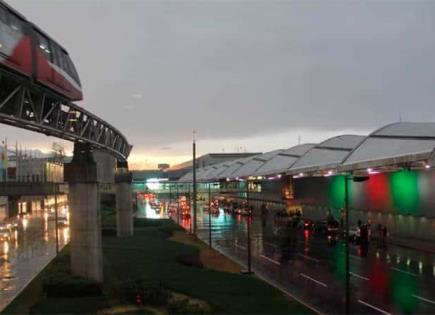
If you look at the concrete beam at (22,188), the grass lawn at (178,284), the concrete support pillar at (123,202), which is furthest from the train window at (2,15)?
the concrete beam at (22,188)

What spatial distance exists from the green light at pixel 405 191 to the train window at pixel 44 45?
36.3 metres

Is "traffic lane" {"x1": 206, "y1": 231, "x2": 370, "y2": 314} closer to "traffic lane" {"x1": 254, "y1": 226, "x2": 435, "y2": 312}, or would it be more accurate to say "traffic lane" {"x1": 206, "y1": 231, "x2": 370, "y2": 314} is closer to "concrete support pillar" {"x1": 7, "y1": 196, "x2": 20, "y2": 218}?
"traffic lane" {"x1": 254, "y1": 226, "x2": 435, "y2": 312}

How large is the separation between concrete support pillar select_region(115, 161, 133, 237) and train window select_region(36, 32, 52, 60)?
4648 centimetres

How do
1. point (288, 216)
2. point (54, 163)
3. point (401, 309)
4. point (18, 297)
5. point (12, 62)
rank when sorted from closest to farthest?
1. point (12, 62)
2. point (401, 309)
3. point (18, 297)
4. point (288, 216)
5. point (54, 163)

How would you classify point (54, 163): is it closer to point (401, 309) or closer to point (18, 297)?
point (18, 297)

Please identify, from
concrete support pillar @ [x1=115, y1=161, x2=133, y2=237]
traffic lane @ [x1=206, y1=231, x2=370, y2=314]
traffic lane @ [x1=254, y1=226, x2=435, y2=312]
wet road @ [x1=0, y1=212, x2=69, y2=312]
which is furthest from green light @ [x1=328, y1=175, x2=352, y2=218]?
wet road @ [x1=0, y1=212, x2=69, y2=312]

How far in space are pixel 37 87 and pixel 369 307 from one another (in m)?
18.7

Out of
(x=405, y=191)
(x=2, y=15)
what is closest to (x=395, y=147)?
(x=405, y=191)

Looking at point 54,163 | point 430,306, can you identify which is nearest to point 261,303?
point 430,306

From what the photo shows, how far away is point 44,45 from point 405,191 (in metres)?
38.5

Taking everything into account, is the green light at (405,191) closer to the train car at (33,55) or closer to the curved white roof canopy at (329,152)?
the curved white roof canopy at (329,152)

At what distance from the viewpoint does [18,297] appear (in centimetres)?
3631

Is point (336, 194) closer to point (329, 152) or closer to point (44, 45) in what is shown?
point (329, 152)

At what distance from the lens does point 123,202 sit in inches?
3137
